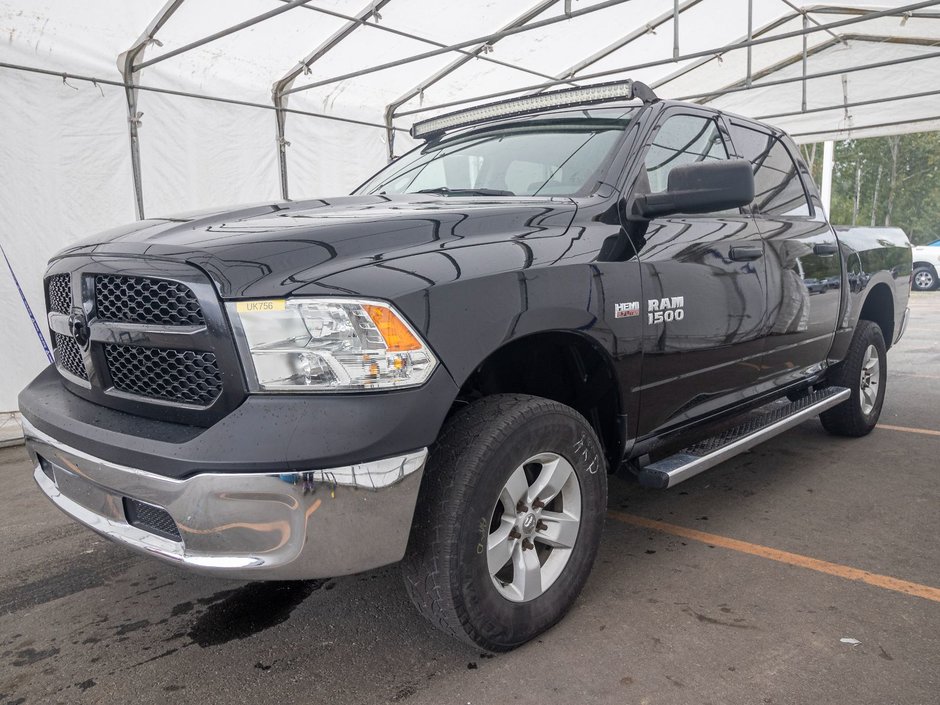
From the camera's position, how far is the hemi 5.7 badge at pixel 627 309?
2.32 m

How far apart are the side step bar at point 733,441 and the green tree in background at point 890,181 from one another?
116 ft

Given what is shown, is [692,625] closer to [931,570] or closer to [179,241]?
[931,570]

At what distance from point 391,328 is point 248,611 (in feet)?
4.31

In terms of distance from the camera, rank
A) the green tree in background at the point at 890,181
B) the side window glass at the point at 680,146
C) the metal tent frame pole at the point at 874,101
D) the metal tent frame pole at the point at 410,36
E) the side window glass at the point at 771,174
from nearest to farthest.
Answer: the side window glass at the point at 680,146 < the side window glass at the point at 771,174 < the metal tent frame pole at the point at 410,36 < the metal tent frame pole at the point at 874,101 < the green tree in background at the point at 890,181

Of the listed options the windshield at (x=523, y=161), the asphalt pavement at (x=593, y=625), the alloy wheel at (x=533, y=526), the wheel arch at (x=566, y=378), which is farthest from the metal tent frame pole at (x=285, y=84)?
the alloy wheel at (x=533, y=526)

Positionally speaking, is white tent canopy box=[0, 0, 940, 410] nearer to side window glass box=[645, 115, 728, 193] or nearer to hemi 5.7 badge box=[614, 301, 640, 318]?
side window glass box=[645, 115, 728, 193]

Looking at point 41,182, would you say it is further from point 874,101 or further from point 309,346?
point 874,101

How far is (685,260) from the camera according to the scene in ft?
8.70

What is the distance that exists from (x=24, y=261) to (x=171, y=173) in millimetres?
1681

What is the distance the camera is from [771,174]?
3.66m

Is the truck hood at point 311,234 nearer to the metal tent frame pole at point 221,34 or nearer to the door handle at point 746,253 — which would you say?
the door handle at point 746,253

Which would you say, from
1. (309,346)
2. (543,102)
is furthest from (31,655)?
(543,102)

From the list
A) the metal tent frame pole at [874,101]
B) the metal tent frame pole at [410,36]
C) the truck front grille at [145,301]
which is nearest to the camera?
the truck front grille at [145,301]

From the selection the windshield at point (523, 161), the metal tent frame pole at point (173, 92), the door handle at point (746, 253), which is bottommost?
the door handle at point (746, 253)
